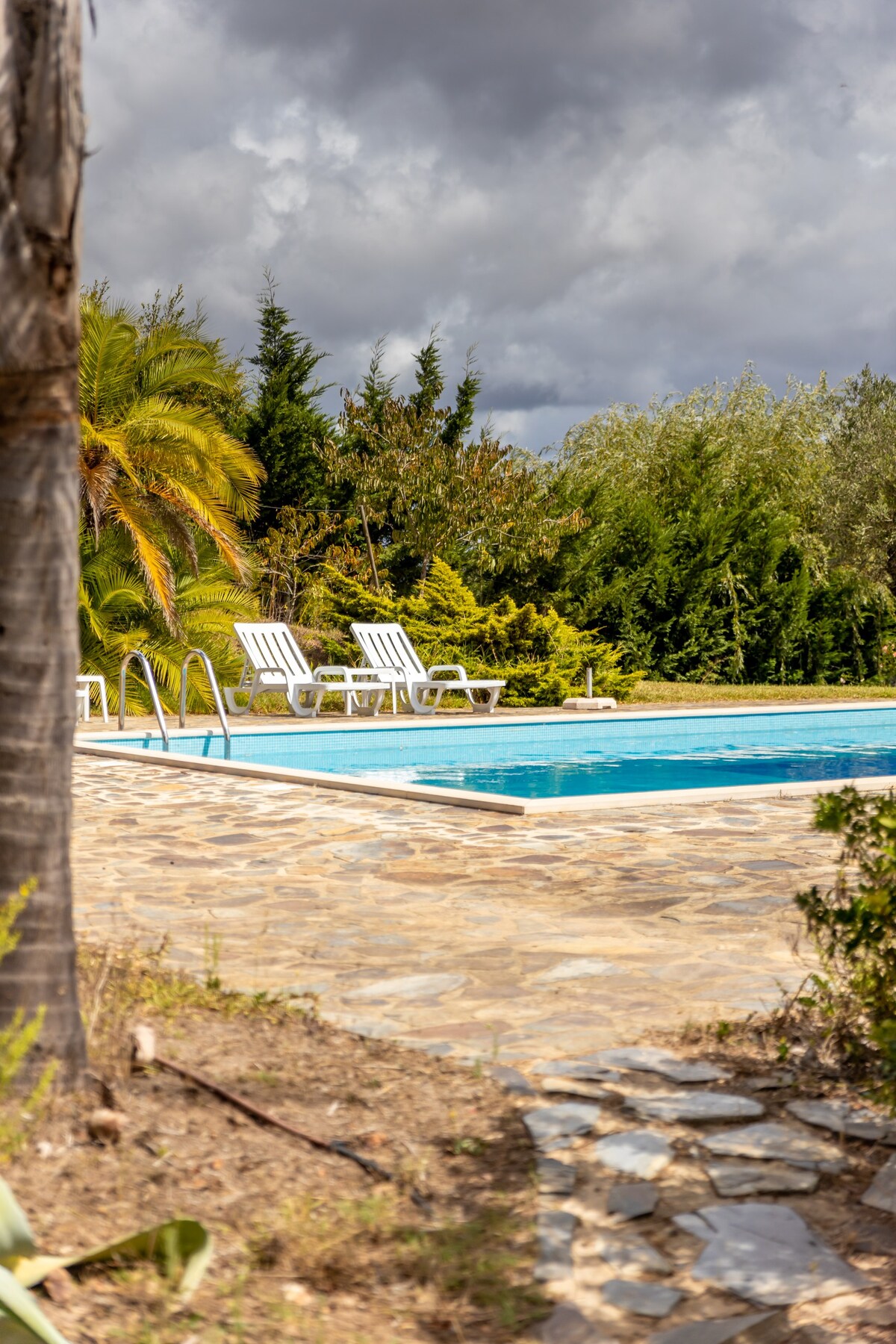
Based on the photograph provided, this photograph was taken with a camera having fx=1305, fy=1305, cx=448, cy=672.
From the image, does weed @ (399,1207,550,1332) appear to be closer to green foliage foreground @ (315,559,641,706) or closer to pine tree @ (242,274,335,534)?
green foliage foreground @ (315,559,641,706)

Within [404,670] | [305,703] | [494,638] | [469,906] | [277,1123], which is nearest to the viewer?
[277,1123]

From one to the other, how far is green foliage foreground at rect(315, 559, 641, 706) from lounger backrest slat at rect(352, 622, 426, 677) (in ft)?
5.00

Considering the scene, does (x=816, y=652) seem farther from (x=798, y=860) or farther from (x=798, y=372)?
(x=798, y=860)

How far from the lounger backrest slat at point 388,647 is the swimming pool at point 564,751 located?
1.76m

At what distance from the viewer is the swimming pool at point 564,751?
11141mm

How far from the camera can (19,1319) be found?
6.27 ft

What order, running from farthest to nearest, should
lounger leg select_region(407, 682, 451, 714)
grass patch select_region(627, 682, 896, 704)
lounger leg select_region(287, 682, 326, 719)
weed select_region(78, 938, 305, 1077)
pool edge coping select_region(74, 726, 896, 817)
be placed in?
grass patch select_region(627, 682, 896, 704) < lounger leg select_region(407, 682, 451, 714) < lounger leg select_region(287, 682, 326, 719) < pool edge coping select_region(74, 726, 896, 817) < weed select_region(78, 938, 305, 1077)

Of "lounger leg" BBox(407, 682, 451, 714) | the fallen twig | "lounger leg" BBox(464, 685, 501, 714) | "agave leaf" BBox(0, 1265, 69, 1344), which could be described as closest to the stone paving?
the fallen twig

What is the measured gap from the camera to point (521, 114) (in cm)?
1072

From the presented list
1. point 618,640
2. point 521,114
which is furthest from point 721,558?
point 521,114

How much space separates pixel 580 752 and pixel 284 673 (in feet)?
11.1

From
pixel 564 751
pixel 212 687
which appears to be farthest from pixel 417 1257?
pixel 564 751

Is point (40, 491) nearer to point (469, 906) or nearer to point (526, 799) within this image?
point (469, 906)

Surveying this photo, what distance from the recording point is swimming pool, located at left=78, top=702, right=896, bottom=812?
439 inches
